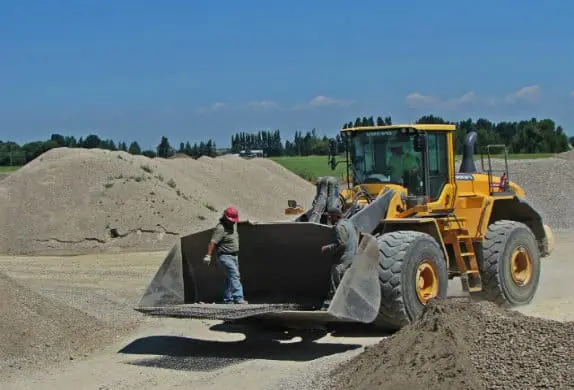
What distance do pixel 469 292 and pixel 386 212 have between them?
2290mm

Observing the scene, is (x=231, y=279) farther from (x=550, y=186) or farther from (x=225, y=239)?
(x=550, y=186)

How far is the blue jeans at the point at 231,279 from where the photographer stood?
39.4 ft

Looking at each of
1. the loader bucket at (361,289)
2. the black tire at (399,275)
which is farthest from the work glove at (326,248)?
the black tire at (399,275)

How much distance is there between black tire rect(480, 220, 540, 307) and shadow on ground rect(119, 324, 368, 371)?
3.11 meters

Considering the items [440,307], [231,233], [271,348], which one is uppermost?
[231,233]

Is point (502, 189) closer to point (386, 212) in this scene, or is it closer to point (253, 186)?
point (386, 212)

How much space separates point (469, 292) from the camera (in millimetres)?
13953

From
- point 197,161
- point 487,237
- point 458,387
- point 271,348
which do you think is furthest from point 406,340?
point 197,161

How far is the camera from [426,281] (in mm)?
12266

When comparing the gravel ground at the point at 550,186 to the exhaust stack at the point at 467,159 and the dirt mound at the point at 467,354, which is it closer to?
the exhaust stack at the point at 467,159

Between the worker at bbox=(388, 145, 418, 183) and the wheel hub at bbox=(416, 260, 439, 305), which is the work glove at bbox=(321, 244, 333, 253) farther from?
the worker at bbox=(388, 145, 418, 183)

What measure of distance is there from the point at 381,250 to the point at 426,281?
1.00 m

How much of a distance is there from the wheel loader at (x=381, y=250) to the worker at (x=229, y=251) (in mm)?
276

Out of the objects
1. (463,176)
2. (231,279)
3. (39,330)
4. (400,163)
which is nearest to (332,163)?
(400,163)
